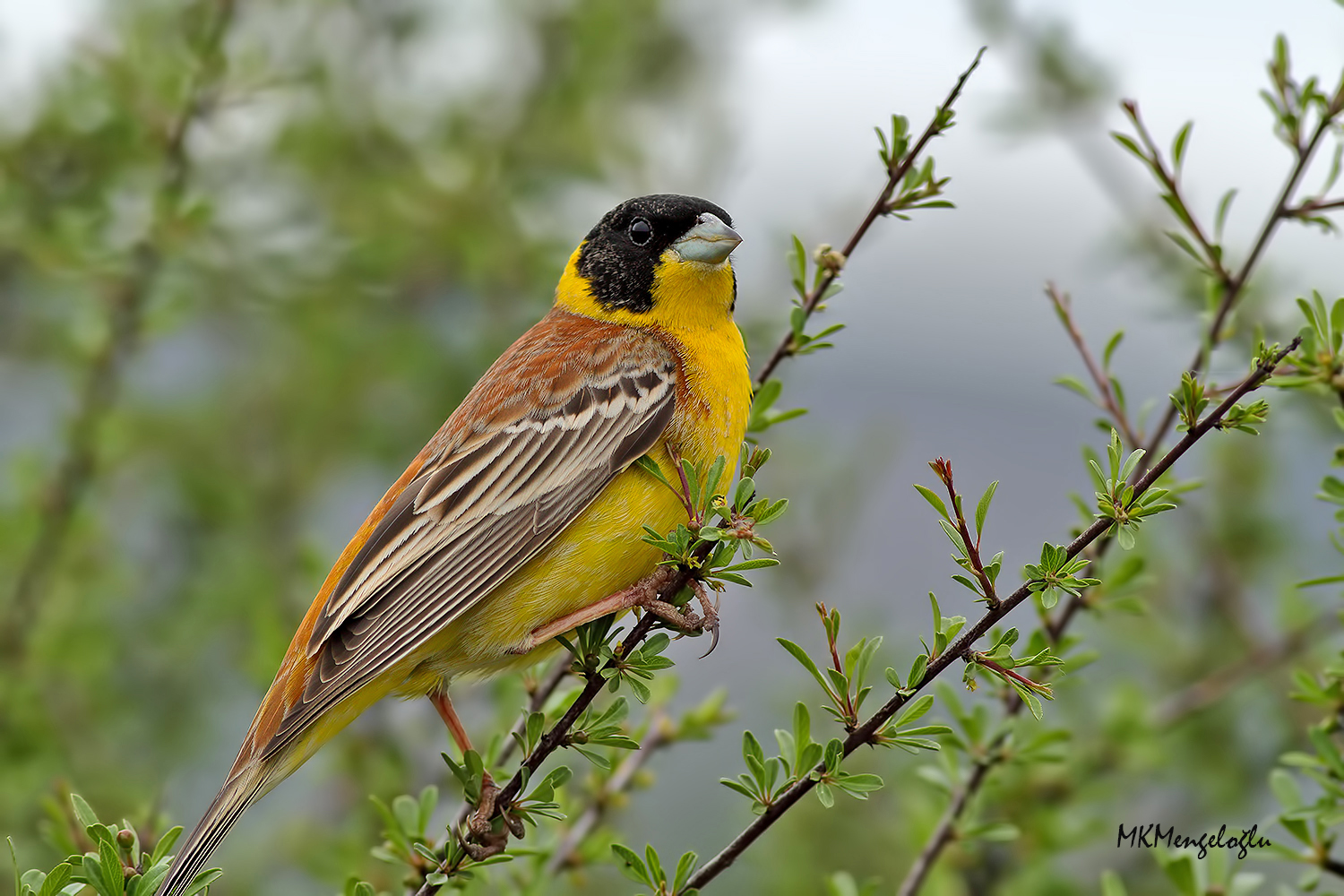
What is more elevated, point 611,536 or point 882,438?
point 882,438

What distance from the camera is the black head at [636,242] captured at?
4727mm

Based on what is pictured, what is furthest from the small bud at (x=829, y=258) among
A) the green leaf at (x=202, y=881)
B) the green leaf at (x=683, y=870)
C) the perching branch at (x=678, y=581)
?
the green leaf at (x=202, y=881)

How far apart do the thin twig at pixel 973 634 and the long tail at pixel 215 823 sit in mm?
1173

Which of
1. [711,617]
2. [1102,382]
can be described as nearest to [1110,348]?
[1102,382]

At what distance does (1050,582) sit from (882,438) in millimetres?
3966

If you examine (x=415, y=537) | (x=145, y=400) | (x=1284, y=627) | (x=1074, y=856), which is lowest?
(x=1074, y=856)

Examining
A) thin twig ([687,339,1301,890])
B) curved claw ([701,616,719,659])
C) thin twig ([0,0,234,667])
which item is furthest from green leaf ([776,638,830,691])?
thin twig ([0,0,234,667])

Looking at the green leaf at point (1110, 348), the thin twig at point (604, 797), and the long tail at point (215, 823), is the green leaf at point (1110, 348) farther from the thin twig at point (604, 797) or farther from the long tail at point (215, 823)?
the long tail at point (215, 823)

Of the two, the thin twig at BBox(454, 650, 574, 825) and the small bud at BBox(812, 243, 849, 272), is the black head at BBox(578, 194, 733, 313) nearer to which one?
the small bud at BBox(812, 243, 849, 272)

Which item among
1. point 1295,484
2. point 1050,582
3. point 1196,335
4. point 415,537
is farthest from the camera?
point 1295,484

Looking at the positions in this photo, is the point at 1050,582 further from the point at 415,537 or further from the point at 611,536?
the point at 415,537

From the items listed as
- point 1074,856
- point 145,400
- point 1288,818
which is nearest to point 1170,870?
point 1288,818

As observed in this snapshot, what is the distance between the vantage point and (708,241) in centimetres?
455

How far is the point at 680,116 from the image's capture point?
7.29 meters
